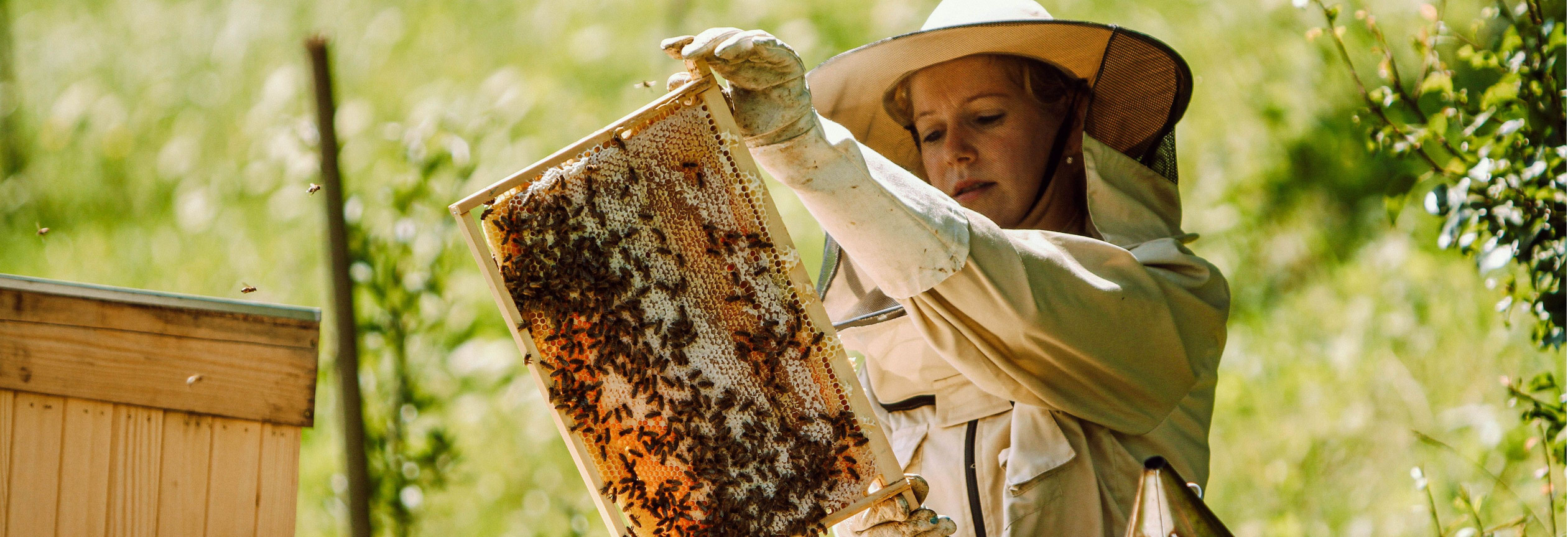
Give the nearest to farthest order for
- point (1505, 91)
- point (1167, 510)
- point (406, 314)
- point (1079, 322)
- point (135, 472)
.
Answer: point (1167, 510) < point (135, 472) < point (1079, 322) < point (1505, 91) < point (406, 314)

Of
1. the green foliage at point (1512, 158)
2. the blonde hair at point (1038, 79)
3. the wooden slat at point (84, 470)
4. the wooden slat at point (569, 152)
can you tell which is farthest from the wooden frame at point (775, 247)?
the green foliage at point (1512, 158)

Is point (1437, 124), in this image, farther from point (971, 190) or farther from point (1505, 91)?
point (971, 190)

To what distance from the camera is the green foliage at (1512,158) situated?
264 centimetres

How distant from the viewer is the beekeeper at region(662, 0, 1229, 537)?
1.97m

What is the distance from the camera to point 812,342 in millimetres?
1990

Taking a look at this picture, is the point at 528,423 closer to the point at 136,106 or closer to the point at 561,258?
the point at 136,106

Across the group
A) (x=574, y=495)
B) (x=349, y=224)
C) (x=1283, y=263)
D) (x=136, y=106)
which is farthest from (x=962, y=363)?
(x=136, y=106)

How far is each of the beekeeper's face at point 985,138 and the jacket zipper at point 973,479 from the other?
566mm

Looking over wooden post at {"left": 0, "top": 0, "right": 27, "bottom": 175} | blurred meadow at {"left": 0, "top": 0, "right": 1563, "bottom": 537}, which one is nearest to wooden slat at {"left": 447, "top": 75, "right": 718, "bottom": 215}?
blurred meadow at {"left": 0, "top": 0, "right": 1563, "bottom": 537}

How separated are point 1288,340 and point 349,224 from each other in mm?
5469

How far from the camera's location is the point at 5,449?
2.00 m

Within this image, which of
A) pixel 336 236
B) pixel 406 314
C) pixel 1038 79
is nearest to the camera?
pixel 336 236

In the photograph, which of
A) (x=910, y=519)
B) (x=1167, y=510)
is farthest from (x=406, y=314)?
(x=1167, y=510)

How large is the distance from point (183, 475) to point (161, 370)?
0.20m
